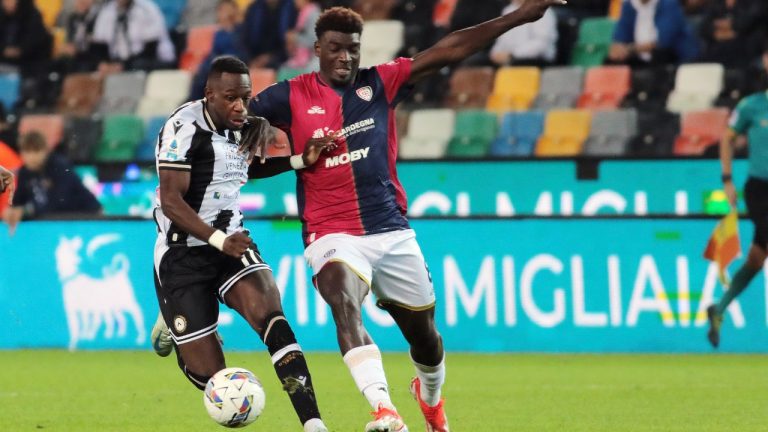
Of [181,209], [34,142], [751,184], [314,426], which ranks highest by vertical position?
[181,209]

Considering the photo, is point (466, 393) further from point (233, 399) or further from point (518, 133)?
point (518, 133)

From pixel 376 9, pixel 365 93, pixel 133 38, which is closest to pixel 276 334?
pixel 365 93

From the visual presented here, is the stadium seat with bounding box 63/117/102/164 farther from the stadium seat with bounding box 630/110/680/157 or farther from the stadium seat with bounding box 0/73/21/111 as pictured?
the stadium seat with bounding box 630/110/680/157

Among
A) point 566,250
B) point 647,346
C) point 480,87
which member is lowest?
point 647,346

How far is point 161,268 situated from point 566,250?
6144 millimetres

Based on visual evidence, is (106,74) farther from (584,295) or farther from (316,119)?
(316,119)

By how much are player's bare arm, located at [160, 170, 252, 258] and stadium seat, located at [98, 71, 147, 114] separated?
1072 centimetres

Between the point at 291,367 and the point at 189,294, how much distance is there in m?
0.69

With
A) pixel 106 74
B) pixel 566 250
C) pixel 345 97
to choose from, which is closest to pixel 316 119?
pixel 345 97

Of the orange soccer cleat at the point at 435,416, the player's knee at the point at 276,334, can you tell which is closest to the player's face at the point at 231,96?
the player's knee at the point at 276,334

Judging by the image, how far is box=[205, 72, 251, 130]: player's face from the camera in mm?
6949

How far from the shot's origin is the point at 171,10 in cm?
1867

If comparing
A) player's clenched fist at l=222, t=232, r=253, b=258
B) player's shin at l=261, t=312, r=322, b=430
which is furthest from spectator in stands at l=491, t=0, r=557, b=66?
player's clenched fist at l=222, t=232, r=253, b=258

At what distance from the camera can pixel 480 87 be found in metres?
16.0
